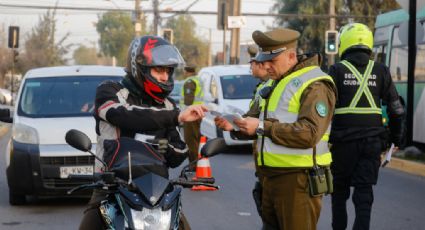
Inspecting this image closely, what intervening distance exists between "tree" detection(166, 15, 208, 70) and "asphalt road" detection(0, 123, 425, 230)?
9515 centimetres

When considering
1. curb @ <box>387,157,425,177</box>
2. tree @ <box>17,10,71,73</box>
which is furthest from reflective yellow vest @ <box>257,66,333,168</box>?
tree @ <box>17,10,71,73</box>

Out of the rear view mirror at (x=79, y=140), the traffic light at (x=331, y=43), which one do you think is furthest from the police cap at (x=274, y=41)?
the traffic light at (x=331, y=43)

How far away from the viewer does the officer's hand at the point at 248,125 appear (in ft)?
16.4

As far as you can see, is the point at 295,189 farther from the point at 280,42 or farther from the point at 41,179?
the point at 41,179

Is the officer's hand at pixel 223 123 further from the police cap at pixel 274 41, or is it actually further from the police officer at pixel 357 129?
the police officer at pixel 357 129

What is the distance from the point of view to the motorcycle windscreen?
14.9ft

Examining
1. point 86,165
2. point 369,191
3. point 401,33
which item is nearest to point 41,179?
point 86,165

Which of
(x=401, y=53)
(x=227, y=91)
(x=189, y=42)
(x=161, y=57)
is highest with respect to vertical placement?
(x=189, y=42)

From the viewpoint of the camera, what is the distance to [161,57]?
478 cm

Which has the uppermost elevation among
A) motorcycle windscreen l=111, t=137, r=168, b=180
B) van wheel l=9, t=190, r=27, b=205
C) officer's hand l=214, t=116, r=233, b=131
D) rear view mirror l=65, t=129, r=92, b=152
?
officer's hand l=214, t=116, r=233, b=131

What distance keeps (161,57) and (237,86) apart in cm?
1400

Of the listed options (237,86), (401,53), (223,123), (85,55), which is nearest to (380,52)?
(401,53)

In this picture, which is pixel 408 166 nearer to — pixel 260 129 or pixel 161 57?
pixel 260 129

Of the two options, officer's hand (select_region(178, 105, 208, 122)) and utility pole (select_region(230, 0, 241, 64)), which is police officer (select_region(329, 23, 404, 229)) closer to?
officer's hand (select_region(178, 105, 208, 122))
